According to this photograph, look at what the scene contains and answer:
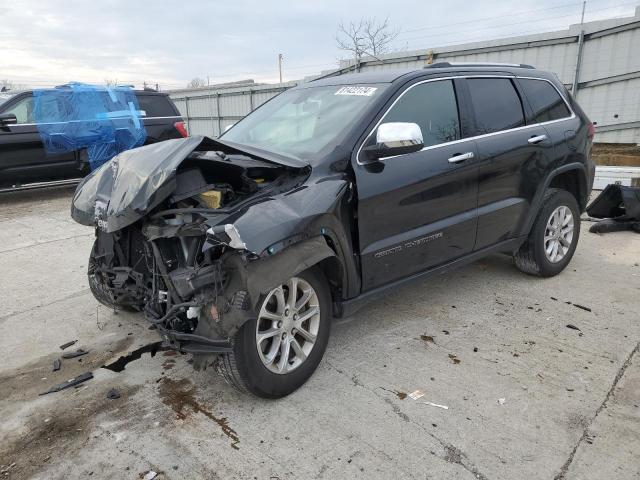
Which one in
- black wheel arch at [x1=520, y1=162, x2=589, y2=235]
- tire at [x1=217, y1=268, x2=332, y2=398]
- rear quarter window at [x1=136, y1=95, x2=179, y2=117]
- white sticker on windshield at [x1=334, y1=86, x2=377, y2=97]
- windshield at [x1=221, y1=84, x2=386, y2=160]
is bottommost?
tire at [x1=217, y1=268, x2=332, y2=398]

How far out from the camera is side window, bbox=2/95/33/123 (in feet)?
27.8

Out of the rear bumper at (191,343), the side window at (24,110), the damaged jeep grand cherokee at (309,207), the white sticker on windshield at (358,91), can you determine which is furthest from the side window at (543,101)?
the side window at (24,110)

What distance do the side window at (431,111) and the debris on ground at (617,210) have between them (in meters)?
3.72

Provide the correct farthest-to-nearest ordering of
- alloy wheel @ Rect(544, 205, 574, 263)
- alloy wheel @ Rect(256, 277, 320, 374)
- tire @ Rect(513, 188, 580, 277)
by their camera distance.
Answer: alloy wheel @ Rect(544, 205, 574, 263) < tire @ Rect(513, 188, 580, 277) < alloy wheel @ Rect(256, 277, 320, 374)

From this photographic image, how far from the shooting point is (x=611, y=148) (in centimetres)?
994

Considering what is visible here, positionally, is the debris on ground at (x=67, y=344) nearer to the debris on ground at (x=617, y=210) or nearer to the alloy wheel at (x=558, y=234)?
the alloy wheel at (x=558, y=234)

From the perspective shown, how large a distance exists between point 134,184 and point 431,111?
7.05ft

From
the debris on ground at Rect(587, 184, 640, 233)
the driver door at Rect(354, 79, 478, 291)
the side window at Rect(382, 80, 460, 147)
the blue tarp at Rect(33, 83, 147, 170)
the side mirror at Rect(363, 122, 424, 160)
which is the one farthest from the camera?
the blue tarp at Rect(33, 83, 147, 170)

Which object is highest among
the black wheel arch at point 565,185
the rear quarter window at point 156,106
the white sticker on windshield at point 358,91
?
the rear quarter window at point 156,106

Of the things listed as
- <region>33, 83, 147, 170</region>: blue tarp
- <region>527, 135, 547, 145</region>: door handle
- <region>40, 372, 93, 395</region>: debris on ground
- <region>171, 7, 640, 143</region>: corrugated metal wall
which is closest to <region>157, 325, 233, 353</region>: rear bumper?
<region>40, 372, 93, 395</region>: debris on ground

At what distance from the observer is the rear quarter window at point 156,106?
32.1 feet

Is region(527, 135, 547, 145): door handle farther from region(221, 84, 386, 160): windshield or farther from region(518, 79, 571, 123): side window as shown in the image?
region(221, 84, 386, 160): windshield

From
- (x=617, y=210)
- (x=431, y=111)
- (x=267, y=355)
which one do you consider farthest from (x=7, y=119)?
(x=617, y=210)

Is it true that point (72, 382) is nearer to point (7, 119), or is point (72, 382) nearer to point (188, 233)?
point (188, 233)
